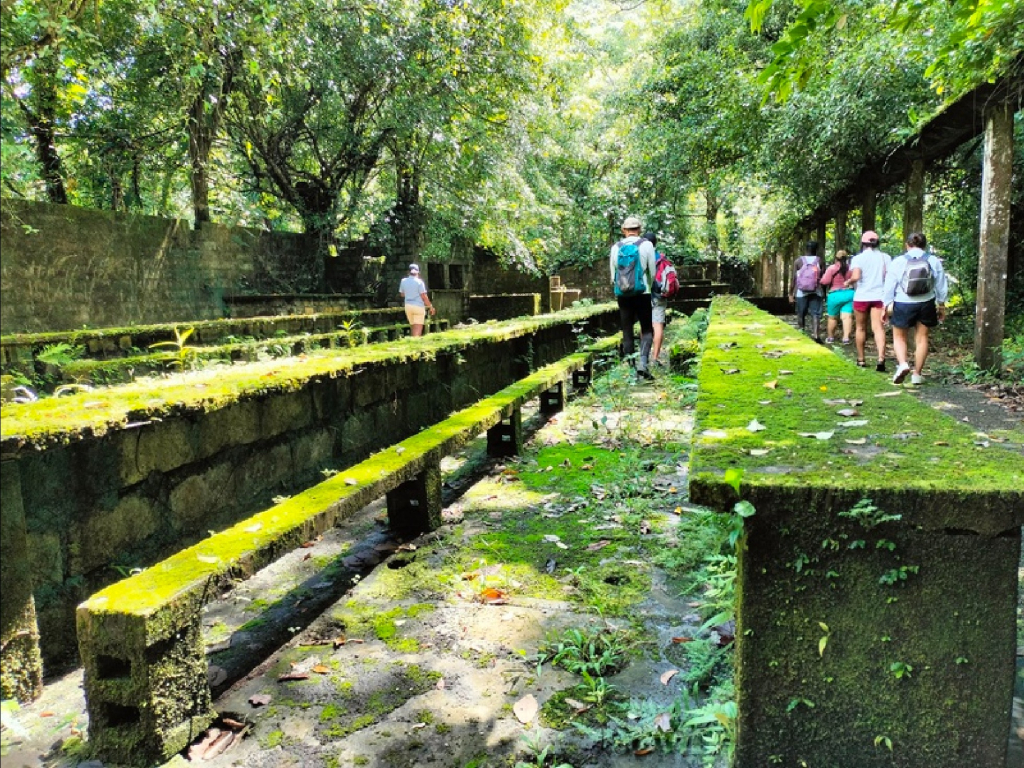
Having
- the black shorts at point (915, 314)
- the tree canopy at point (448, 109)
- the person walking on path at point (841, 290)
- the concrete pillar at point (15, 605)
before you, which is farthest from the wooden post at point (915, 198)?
the concrete pillar at point (15, 605)

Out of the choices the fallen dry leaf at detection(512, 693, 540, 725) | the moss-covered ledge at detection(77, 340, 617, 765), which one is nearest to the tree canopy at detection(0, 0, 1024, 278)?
the fallen dry leaf at detection(512, 693, 540, 725)

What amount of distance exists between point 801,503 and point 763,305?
19.8 m

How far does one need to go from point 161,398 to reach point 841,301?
35.0 ft

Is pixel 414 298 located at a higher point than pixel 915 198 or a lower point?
lower

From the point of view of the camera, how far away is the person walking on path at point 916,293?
6.71m

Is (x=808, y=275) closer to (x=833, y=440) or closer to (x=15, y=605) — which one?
(x=833, y=440)

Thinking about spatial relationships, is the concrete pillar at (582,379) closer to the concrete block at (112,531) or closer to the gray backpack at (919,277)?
the gray backpack at (919,277)

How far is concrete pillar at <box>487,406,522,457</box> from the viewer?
4.91 meters

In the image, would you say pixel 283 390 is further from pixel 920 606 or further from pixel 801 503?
pixel 920 606

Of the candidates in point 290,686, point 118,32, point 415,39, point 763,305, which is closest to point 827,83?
point 415,39

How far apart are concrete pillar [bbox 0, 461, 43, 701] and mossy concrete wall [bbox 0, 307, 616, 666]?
2 cm

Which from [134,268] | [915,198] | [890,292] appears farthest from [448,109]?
[890,292]

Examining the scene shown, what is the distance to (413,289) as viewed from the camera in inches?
448

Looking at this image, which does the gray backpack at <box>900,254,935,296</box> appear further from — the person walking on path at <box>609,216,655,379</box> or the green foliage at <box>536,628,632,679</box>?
the green foliage at <box>536,628,632,679</box>
